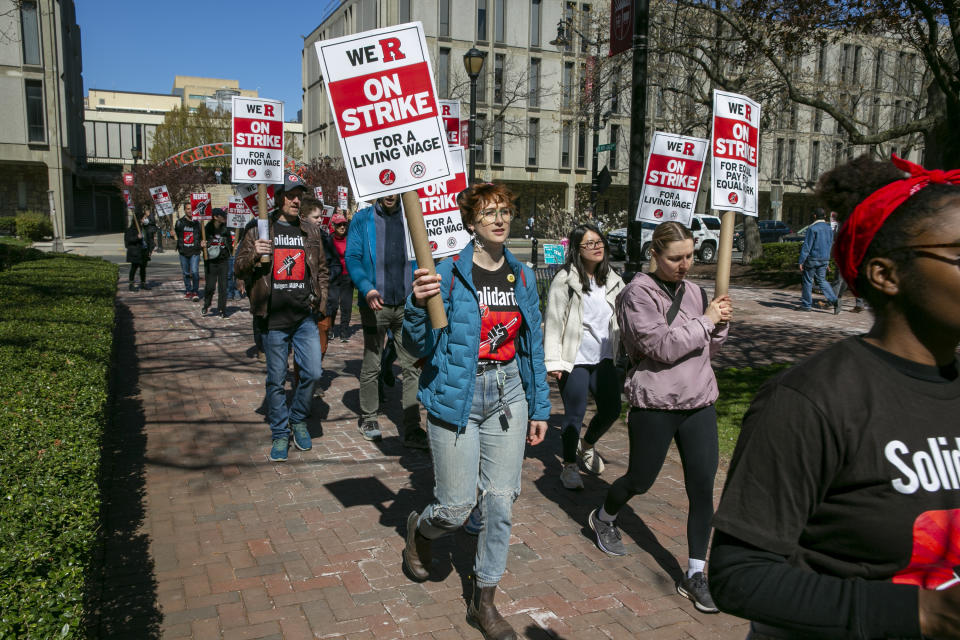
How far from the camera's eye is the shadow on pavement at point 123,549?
3592mm

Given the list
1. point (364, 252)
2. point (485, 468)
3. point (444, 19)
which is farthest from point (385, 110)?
point (444, 19)

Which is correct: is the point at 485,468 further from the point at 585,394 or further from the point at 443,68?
the point at 443,68

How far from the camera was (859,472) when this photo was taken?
4.64 ft

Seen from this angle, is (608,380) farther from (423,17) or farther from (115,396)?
(423,17)

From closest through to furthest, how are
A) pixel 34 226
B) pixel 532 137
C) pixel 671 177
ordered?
pixel 671 177 < pixel 34 226 < pixel 532 137

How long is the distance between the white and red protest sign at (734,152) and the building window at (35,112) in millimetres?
47080

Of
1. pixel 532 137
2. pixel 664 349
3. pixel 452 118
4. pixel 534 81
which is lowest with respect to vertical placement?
pixel 664 349

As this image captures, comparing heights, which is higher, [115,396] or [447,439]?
[447,439]

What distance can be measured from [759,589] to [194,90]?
11688 cm

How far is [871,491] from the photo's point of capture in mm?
1420

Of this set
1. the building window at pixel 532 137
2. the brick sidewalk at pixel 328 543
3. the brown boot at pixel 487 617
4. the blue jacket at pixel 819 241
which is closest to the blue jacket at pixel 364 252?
the brick sidewalk at pixel 328 543

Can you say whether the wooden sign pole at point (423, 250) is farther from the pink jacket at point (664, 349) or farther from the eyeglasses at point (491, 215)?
the pink jacket at point (664, 349)

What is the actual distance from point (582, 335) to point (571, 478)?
105cm

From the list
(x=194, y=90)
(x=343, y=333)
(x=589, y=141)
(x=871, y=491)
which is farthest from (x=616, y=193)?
(x=194, y=90)
